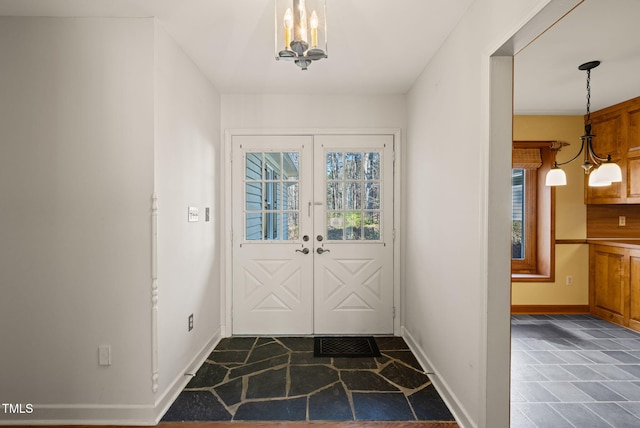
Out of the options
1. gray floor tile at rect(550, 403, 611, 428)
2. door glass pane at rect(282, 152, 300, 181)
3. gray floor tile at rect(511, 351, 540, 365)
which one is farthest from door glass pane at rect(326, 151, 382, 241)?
gray floor tile at rect(550, 403, 611, 428)

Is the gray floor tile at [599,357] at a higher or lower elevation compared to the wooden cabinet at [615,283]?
lower

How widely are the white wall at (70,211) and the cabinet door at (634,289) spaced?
4926 millimetres

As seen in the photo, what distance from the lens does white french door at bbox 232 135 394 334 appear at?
11.5ft

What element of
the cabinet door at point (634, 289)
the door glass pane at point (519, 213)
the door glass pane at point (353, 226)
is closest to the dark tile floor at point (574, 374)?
the cabinet door at point (634, 289)

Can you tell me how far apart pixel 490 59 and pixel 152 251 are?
2341mm

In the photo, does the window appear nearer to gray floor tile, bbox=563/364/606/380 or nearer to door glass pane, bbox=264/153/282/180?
gray floor tile, bbox=563/364/606/380

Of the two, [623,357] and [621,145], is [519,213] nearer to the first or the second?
[621,145]

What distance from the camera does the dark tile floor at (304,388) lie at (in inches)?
85.0

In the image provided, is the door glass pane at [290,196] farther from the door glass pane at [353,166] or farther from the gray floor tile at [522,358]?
the gray floor tile at [522,358]

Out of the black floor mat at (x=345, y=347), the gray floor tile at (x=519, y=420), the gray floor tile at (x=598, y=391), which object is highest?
the black floor mat at (x=345, y=347)

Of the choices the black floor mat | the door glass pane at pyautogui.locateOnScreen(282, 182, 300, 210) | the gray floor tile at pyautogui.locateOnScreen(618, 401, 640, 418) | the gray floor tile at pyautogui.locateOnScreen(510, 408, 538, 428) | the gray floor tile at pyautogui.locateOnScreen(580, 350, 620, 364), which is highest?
the door glass pane at pyautogui.locateOnScreen(282, 182, 300, 210)

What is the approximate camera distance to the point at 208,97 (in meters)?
3.11

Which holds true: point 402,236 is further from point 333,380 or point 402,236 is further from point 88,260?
point 88,260

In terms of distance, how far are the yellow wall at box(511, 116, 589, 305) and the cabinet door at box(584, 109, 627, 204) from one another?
0.14 meters
